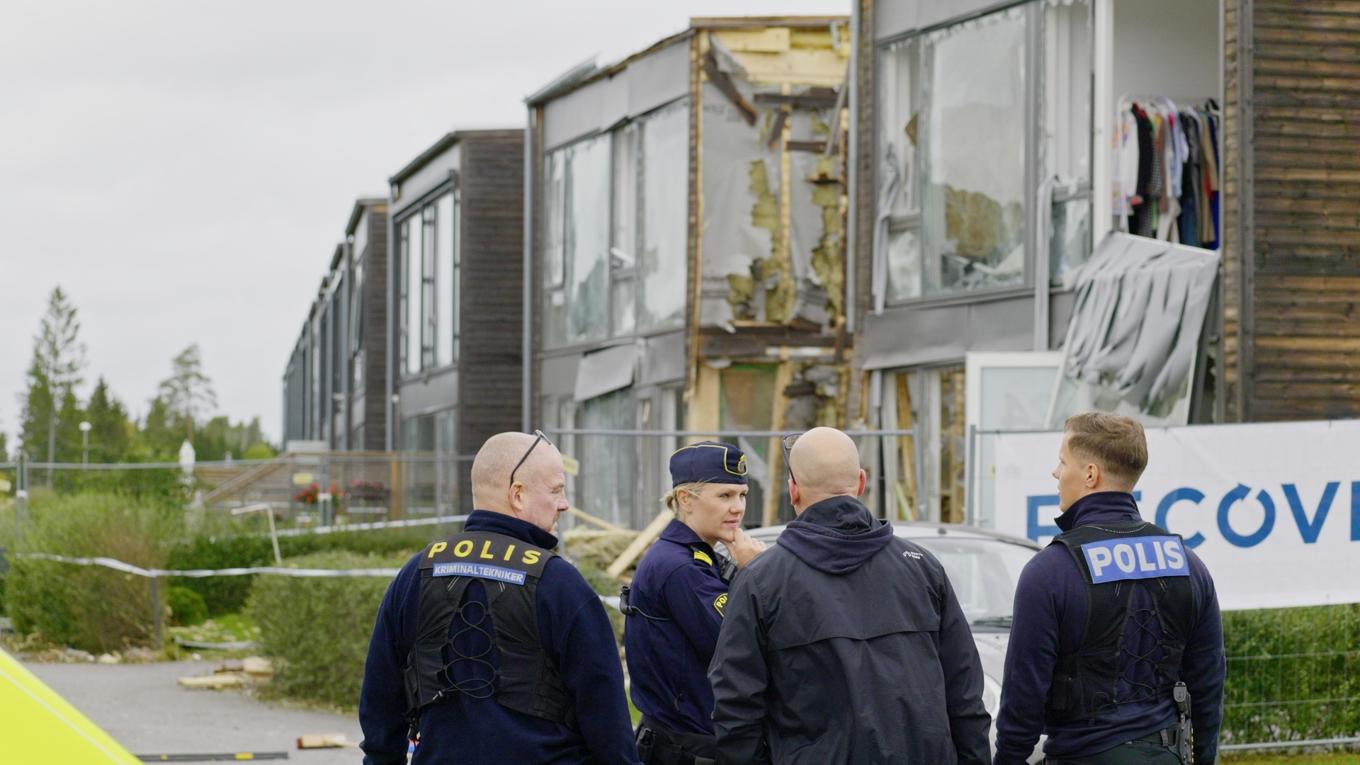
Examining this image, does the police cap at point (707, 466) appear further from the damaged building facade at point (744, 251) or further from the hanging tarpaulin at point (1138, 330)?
the damaged building facade at point (744, 251)

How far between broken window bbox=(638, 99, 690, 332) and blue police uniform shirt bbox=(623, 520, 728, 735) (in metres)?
16.2

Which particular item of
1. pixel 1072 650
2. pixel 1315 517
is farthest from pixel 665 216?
pixel 1072 650

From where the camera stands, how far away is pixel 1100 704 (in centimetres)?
517

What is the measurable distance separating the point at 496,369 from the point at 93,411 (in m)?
91.5

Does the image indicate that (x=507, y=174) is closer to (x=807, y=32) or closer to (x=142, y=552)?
(x=807, y=32)

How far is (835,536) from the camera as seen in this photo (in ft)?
16.3

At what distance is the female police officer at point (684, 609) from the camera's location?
5383mm

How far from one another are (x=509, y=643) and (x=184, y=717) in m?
10.2

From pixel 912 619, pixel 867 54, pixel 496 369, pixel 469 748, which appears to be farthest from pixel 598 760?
pixel 496 369

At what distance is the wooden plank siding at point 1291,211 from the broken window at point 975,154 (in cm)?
343

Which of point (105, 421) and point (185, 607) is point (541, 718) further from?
point (105, 421)

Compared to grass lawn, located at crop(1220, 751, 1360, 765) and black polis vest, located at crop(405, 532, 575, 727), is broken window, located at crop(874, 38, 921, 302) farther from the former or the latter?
black polis vest, located at crop(405, 532, 575, 727)

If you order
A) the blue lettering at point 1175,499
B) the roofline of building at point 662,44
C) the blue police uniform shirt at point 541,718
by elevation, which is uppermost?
the roofline of building at point 662,44

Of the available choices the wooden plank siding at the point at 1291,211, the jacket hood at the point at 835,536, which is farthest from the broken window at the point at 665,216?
the jacket hood at the point at 835,536
